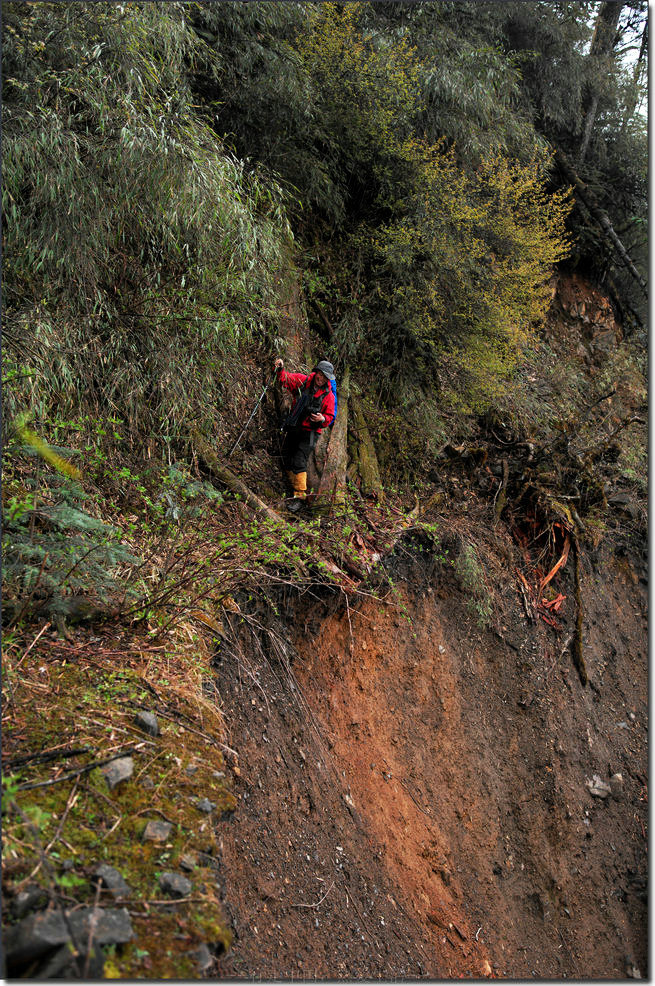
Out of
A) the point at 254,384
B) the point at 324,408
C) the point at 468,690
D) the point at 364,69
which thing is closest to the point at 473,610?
the point at 468,690

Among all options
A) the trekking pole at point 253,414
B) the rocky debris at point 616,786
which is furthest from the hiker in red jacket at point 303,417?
the rocky debris at point 616,786

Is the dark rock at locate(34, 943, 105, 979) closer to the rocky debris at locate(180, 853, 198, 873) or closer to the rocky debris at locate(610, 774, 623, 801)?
the rocky debris at locate(180, 853, 198, 873)

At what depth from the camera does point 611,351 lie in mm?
12758

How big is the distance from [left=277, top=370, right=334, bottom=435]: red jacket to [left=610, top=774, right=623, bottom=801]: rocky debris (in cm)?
648

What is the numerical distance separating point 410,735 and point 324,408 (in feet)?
11.8

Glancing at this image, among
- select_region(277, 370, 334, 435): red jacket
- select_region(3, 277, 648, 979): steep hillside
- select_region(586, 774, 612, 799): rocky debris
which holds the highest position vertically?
select_region(277, 370, 334, 435): red jacket

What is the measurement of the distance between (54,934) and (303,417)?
4895 mm

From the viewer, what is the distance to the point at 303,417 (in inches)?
247

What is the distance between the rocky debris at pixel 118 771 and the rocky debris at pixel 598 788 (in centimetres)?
755

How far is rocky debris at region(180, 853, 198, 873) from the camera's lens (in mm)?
A: 2510

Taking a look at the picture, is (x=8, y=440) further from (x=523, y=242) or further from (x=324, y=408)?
(x=523, y=242)

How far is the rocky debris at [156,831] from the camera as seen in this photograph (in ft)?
8.30

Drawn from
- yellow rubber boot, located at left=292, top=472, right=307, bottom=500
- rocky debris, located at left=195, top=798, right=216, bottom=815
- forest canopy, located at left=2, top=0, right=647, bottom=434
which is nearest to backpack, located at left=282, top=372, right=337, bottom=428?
yellow rubber boot, located at left=292, top=472, right=307, bottom=500

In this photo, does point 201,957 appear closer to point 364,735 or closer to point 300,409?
point 364,735
